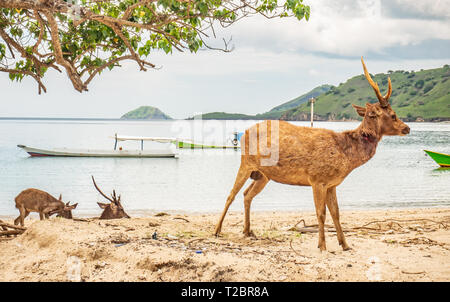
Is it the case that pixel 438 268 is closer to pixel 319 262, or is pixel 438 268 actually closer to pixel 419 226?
pixel 319 262

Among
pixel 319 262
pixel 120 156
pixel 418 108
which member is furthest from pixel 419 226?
pixel 418 108

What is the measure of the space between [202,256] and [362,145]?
2.56 metres

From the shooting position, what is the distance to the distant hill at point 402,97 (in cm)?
9125

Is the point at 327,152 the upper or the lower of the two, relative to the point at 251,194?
upper

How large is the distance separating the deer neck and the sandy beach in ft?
4.07

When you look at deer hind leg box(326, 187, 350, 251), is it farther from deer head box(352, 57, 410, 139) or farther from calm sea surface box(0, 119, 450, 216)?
calm sea surface box(0, 119, 450, 216)

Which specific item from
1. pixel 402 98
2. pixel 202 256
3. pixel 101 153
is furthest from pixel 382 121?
pixel 402 98

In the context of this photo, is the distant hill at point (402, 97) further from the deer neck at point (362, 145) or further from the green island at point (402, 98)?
the deer neck at point (362, 145)

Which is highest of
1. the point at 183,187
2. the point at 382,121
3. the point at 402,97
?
the point at 402,97

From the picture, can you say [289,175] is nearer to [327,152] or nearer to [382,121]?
[327,152]

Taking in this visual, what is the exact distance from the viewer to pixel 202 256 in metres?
5.00

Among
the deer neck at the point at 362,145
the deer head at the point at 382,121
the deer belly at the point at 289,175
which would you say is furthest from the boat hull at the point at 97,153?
the deer head at the point at 382,121

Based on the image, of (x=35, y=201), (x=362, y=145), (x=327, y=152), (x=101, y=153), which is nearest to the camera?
(x=327, y=152)

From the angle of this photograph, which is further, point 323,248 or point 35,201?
point 35,201
